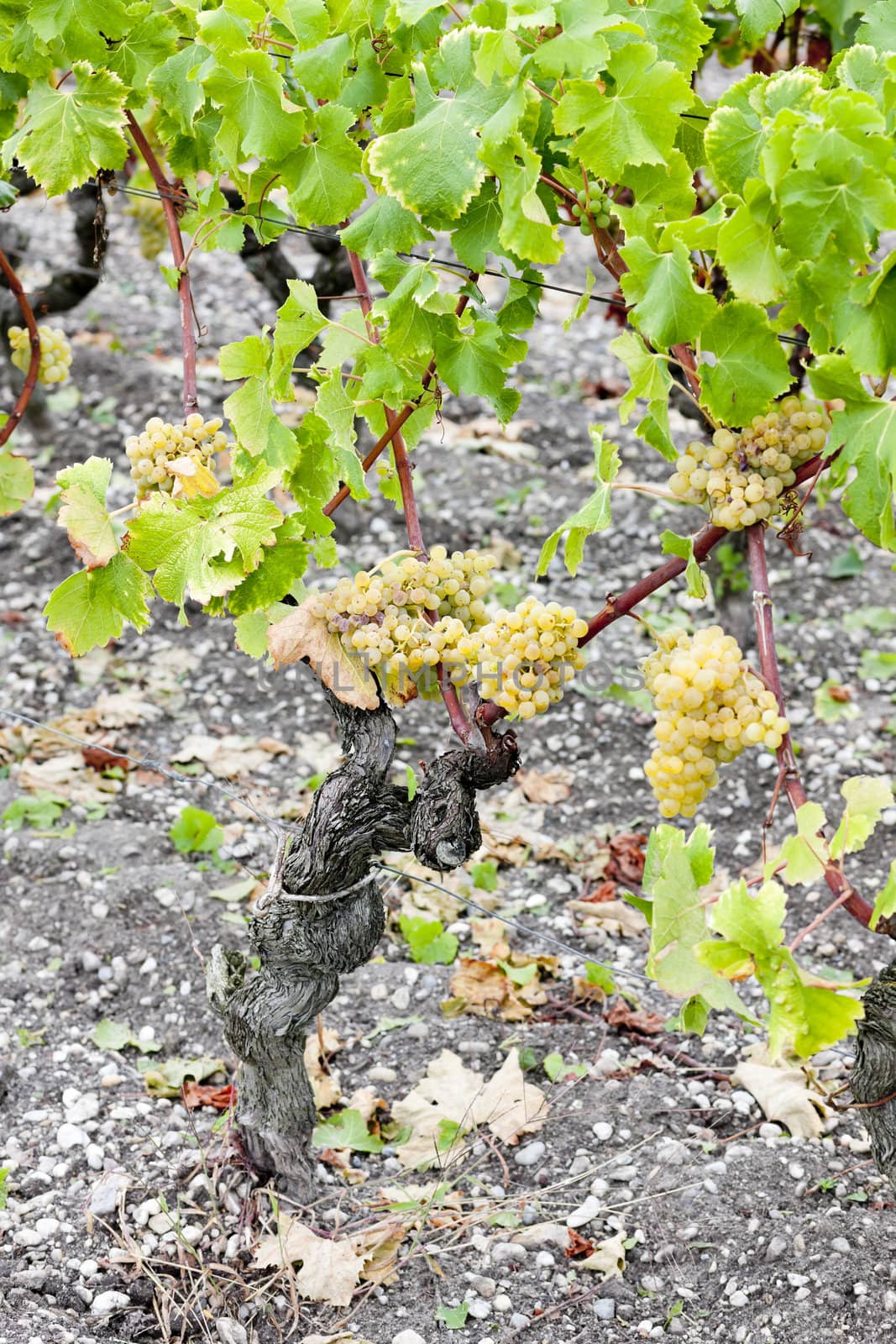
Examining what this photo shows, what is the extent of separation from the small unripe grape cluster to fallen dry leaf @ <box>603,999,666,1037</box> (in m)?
1.49

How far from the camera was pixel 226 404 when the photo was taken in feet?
6.75

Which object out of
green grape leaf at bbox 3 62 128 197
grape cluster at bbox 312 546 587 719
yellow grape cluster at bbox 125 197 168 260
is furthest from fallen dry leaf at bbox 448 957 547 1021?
yellow grape cluster at bbox 125 197 168 260

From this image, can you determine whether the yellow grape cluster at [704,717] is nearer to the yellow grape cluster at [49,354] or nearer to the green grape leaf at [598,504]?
the green grape leaf at [598,504]

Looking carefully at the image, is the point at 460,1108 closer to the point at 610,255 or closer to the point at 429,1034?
the point at 429,1034

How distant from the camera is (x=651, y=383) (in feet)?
5.69

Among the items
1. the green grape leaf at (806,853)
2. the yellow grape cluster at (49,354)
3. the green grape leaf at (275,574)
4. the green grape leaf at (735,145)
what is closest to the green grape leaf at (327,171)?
the green grape leaf at (275,574)

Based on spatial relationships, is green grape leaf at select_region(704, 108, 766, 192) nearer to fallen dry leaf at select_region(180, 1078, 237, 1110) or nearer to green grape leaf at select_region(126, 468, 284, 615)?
green grape leaf at select_region(126, 468, 284, 615)

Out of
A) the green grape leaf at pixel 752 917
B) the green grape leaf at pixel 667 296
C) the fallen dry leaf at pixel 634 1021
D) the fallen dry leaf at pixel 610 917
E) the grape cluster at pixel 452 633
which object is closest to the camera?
the green grape leaf at pixel 752 917

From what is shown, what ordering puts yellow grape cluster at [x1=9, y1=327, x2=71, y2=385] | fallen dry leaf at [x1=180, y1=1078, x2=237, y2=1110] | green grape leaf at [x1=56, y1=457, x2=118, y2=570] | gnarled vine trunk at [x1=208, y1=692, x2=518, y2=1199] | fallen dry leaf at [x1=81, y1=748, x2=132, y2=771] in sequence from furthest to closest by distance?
fallen dry leaf at [x1=81, y1=748, x2=132, y2=771] → yellow grape cluster at [x1=9, y1=327, x2=71, y2=385] → fallen dry leaf at [x1=180, y1=1078, x2=237, y2=1110] → gnarled vine trunk at [x1=208, y1=692, x2=518, y2=1199] → green grape leaf at [x1=56, y1=457, x2=118, y2=570]

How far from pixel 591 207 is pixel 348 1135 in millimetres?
1899

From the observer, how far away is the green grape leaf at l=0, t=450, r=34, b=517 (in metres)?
2.90

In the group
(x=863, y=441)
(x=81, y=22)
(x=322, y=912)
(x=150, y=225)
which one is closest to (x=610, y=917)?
(x=322, y=912)

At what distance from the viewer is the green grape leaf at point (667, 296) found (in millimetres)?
1597

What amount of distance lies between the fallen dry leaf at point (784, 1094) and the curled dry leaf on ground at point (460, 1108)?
18.5 inches
